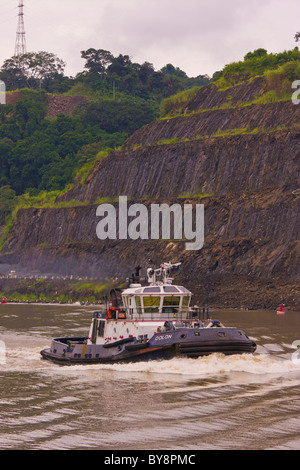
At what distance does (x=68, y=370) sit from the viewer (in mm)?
39906

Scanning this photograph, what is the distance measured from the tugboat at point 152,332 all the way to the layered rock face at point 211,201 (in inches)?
1674

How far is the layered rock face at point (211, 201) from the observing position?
93312 millimetres

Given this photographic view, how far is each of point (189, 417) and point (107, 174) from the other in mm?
112103

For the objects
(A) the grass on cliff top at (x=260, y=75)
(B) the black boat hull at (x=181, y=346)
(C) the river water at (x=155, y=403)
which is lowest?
(C) the river water at (x=155, y=403)

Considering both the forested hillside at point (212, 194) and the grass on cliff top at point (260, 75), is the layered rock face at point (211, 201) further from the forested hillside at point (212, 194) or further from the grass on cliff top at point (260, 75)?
the grass on cliff top at point (260, 75)

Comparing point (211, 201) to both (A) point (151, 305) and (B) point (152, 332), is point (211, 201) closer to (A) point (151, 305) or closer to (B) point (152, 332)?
(A) point (151, 305)

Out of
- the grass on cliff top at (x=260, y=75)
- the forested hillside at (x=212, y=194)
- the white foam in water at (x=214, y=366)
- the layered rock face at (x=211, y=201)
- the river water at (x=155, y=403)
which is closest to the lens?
the river water at (x=155, y=403)

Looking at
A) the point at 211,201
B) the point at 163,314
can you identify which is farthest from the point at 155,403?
the point at 211,201

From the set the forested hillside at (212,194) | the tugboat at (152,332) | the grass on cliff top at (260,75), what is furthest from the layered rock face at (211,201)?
the tugboat at (152,332)

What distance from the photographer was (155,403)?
1144 inches

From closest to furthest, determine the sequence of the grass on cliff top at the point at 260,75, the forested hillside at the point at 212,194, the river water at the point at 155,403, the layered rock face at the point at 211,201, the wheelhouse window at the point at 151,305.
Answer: the river water at the point at 155,403, the wheelhouse window at the point at 151,305, the layered rock face at the point at 211,201, the forested hillside at the point at 212,194, the grass on cliff top at the point at 260,75

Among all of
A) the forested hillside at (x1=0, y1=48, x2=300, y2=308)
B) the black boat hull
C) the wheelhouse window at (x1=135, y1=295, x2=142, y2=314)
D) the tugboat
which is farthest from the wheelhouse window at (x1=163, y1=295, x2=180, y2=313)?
the forested hillside at (x1=0, y1=48, x2=300, y2=308)
